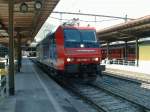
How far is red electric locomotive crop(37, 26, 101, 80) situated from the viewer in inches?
728

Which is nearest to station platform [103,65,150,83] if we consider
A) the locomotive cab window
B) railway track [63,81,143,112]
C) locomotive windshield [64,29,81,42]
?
the locomotive cab window

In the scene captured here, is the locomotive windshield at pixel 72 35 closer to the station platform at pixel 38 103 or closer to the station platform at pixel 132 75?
the station platform at pixel 38 103

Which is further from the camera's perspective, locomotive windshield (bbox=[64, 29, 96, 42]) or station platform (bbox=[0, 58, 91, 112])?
locomotive windshield (bbox=[64, 29, 96, 42])

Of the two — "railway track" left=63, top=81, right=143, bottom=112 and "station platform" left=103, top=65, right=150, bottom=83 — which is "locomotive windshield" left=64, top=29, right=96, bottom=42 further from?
"station platform" left=103, top=65, right=150, bottom=83

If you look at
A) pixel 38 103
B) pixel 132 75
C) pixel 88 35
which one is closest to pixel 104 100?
pixel 38 103

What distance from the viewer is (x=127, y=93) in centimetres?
1622

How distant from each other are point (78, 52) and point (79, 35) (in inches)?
41.8

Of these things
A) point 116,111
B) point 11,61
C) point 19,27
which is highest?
point 19,27

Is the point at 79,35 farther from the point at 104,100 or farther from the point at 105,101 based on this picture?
the point at 105,101

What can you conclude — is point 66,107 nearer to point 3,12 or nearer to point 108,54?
point 3,12

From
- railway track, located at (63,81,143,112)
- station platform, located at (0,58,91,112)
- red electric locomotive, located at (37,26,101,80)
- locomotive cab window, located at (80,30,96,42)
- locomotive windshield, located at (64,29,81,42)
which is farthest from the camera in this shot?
locomotive cab window, located at (80,30,96,42)

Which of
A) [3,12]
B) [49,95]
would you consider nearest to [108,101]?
[49,95]

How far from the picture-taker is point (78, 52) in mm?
18750

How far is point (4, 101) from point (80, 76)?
7195 millimetres
